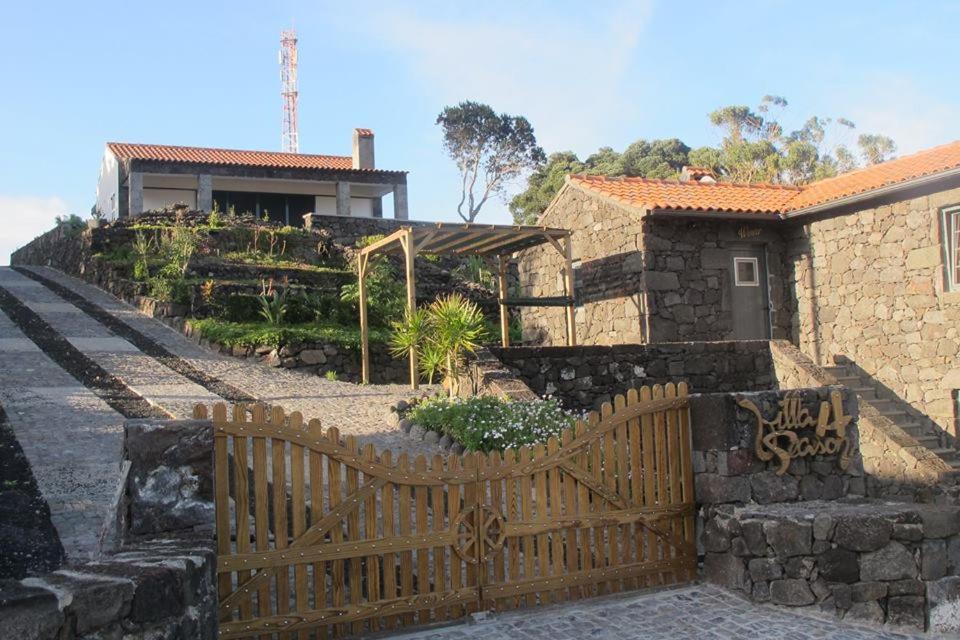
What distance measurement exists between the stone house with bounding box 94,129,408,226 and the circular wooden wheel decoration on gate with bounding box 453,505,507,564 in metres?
24.1

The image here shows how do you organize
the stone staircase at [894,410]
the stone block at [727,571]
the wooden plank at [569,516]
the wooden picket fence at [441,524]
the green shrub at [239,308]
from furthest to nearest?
the green shrub at [239,308] < the stone staircase at [894,410] < the stone block at [727,571] < the wooden plank at [569,516] < the wooden picket fence at [441,524]

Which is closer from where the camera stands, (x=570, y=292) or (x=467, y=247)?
(x=570, y=292)

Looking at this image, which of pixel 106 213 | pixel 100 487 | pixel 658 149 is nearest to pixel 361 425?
pixel 100 487

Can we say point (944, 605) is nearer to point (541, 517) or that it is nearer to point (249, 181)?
point (541, 517)

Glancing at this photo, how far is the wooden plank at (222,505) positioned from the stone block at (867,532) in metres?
3.96

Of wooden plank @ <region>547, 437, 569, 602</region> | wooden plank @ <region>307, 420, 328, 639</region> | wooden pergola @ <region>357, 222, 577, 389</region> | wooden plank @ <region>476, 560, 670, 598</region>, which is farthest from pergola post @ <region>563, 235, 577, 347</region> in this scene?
wooden plank @ <region>307, 420, 328, 639</region>

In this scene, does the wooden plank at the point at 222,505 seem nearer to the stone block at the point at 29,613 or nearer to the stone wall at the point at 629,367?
the stone block at the point at 29,613

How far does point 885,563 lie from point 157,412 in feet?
25.5

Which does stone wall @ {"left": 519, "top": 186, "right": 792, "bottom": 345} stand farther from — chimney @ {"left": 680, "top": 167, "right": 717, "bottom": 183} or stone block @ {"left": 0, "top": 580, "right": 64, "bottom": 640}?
stone block @ {"left": 0, "top": 580, "right": 64, "bottom": 640}

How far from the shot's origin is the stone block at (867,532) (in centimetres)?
539

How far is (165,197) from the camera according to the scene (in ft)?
94.3

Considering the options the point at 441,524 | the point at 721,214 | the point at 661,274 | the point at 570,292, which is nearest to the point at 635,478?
the point at 441,524

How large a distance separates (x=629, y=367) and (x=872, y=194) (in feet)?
16.2

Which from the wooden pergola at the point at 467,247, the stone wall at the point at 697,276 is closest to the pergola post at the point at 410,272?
the wooden pergola at the point at 467,247
